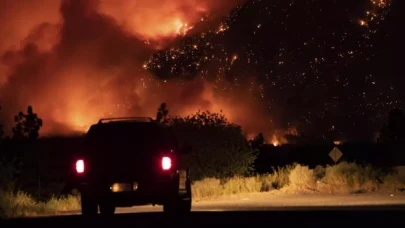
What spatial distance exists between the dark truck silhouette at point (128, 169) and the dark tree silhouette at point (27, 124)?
67.5 metres

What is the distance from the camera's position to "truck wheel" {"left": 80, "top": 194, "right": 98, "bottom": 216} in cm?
2183

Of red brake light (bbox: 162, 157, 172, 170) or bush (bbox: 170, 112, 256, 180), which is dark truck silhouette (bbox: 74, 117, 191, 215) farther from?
bush (bbox: 170, 112, 256, 180)

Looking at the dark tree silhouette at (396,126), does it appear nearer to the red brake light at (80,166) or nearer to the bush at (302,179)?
the bush at (302,179)

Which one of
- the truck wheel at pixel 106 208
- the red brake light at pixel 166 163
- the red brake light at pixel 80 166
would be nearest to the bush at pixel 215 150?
the truck wheel at pixel 106 208

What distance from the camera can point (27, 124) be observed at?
299ft

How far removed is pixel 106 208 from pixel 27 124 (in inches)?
2747

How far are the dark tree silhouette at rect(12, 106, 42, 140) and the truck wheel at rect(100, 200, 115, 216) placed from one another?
66530mm

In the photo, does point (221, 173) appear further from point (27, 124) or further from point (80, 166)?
point (27, 124)

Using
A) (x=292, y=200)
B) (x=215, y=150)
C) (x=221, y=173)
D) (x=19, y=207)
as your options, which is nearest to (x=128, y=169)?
(x=19, y=207)

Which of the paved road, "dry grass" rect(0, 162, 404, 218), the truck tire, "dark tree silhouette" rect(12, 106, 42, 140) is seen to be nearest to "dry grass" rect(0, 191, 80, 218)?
the paved road

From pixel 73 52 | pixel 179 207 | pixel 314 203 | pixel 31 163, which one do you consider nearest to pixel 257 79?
pixel 73 52

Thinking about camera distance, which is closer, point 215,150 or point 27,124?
point 215,150

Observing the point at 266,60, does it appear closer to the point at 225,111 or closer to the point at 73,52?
the point at 225,111

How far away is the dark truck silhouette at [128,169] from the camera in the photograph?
21297mm
